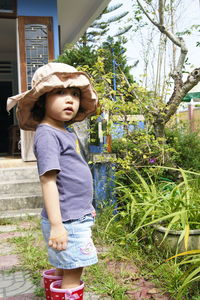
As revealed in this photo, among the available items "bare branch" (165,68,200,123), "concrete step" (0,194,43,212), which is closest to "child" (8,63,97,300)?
"bare branch" (165,68,200,123)

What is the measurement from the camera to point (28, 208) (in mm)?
4434

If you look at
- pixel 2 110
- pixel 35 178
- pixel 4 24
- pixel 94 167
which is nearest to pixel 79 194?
pixel 94 167

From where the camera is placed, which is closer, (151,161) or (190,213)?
(190,213)

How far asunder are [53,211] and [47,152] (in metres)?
0.27

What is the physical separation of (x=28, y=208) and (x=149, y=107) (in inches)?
80.0

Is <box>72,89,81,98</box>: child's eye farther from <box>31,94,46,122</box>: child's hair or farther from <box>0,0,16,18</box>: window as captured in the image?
<box>0,0,16,18</box>: window

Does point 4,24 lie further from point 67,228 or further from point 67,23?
point 67,228

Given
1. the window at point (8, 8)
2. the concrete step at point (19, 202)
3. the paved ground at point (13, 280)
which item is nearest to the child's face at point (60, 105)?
the paved ground at point (13, 280)

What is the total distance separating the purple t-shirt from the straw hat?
181 millimetres

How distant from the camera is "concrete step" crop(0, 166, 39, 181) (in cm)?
493

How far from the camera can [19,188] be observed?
15.3 feet

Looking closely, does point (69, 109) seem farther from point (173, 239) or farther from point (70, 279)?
point (173, 239)

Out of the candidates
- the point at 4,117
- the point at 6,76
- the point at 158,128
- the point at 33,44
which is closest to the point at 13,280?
the point at 158,128

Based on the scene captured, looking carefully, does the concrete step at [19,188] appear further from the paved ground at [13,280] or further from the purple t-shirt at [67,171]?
the purple t-shirt at [67,171]
